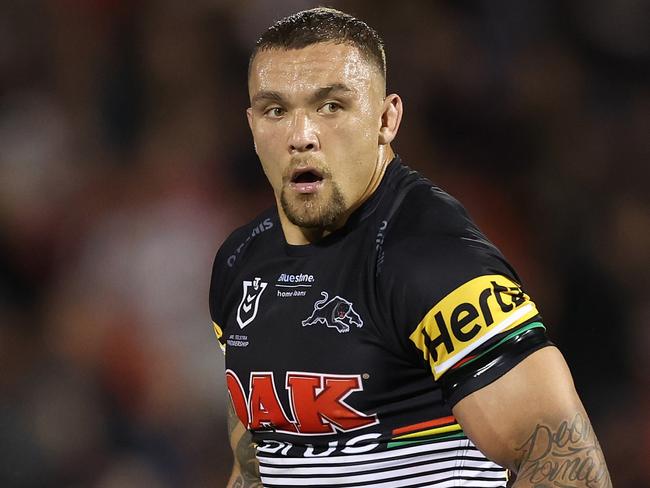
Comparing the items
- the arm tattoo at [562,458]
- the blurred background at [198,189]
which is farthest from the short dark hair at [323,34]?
the blurred background at [198,189]

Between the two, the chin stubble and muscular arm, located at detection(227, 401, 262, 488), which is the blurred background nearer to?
muscular arm, located at detection(227, 401, 262, 488)

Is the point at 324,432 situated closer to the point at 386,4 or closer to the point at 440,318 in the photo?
the point at 440,318

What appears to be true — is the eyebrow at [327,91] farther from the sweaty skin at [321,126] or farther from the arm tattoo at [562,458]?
the arm tattoo at [562,458]

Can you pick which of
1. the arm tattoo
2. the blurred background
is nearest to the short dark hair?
the arm tattoo

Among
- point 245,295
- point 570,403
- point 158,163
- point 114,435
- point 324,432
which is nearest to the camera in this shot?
point 570,403

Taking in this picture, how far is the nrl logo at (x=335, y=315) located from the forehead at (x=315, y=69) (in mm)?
521

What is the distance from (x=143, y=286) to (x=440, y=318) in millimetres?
2752

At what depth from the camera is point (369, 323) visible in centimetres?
226

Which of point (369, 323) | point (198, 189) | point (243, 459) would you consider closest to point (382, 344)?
point (369, 323)

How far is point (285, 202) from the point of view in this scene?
2473 mm

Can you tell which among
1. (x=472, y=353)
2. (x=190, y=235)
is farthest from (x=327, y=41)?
(x=190, y=235)

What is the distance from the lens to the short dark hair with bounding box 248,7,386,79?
2.48m

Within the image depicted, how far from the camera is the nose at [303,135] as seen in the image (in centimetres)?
240

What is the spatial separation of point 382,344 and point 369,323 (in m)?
0.06
